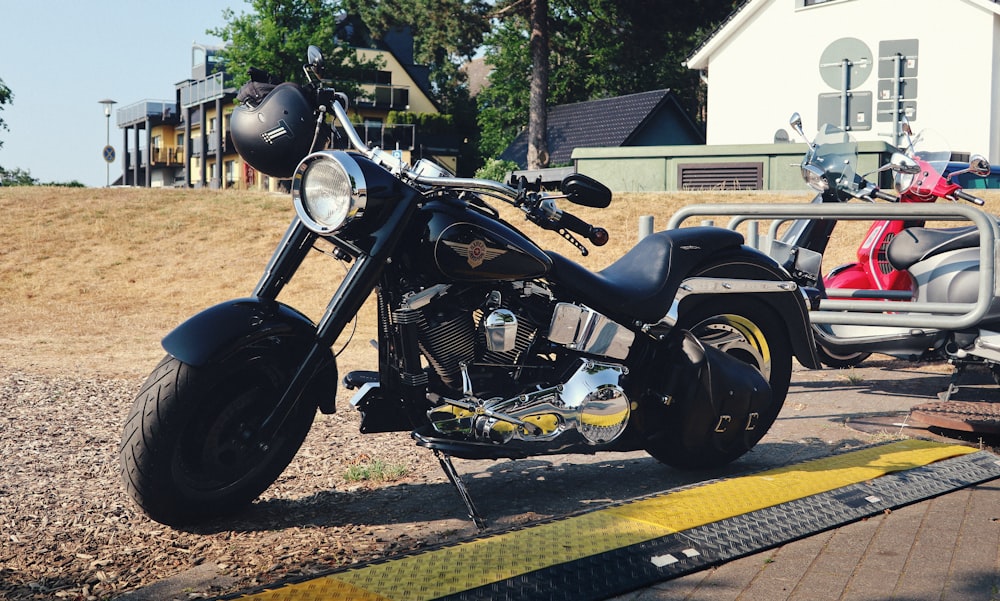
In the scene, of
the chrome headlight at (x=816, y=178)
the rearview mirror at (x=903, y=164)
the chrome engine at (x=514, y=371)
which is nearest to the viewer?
the chrome engine at (x=514, y=371)

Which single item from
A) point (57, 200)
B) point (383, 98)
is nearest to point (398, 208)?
point (57, 200)

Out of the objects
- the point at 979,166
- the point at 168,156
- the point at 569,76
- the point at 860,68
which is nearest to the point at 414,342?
the point at 979,166

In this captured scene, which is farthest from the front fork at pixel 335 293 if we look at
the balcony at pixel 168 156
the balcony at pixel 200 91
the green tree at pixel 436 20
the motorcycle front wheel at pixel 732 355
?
the balcony at pixel 168 156

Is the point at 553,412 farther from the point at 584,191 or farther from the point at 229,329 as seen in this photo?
the point at 229,329

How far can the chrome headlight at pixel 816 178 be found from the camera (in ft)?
23.8

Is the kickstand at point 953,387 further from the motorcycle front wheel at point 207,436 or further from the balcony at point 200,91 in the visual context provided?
the balcony at point 200,91

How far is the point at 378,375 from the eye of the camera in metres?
4.08

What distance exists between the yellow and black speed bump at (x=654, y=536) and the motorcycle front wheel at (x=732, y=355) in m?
0.21

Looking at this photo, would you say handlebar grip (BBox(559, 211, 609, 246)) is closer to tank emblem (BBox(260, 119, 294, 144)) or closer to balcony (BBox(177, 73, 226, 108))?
tank emblem (BBox(260, 119, 294, 144))

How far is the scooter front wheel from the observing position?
26.0 feet

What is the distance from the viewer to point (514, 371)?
4.23m

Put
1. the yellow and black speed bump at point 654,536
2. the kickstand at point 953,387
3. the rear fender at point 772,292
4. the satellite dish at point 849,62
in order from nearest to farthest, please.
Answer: the yellow and black speed bump at point 654,536, the rear fender at point 772,292, the kickstand at point 953,387, the satellite dish at point 849,62

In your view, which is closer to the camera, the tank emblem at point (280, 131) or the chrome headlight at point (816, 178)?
the tank emblem at point (280, 131)

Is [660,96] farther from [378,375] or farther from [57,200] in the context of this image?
[378,375]
